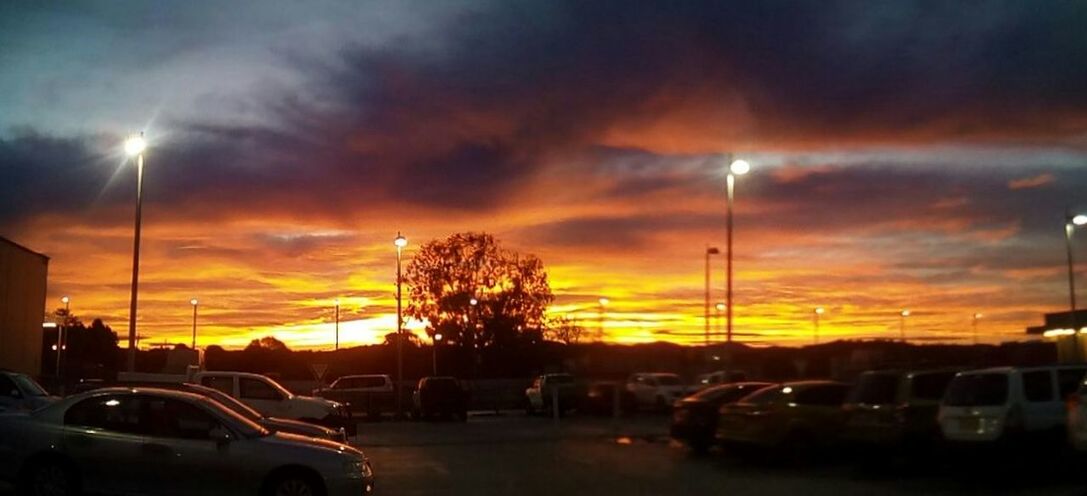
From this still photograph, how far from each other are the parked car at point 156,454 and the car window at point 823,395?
10465mm

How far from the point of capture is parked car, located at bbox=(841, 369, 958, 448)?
62.0ft

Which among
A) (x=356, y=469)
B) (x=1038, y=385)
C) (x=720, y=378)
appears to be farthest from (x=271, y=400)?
(x=720, y=378)

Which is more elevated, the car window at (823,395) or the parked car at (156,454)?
the car window at (823,395)

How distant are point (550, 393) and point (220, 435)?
3310 centimetres

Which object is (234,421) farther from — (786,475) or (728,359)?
(728,359)

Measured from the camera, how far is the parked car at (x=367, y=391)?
1806 inches

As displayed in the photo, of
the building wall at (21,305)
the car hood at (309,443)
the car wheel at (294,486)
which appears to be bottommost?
the car wheel at (294,486)

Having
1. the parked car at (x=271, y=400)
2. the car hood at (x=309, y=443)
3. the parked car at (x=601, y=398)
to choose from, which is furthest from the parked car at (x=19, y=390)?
the parked car at (x=601, y=398)

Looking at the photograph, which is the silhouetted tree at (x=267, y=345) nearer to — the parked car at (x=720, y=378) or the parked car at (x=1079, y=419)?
the parked car at (x=720, y=378)

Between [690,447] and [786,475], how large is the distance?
6203mm

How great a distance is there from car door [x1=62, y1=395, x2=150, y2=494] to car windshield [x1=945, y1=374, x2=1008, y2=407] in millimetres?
12392

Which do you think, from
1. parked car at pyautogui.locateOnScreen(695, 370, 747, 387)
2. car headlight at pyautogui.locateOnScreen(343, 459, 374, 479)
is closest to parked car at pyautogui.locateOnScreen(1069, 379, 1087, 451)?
car headlight at pyautogui.locateOnScreen(343, 459, 374, 479)

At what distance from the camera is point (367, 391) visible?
4591 centimetres

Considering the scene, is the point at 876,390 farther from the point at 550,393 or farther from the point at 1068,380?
the point at 550,393
